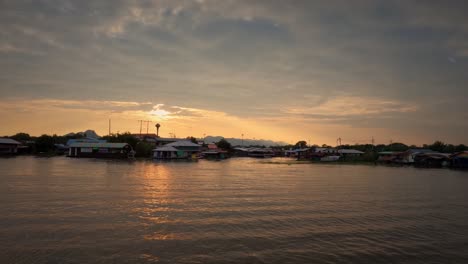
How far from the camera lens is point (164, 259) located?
32.7 feet

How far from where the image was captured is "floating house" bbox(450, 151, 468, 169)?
63.4 metres

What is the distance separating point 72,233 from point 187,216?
519cm

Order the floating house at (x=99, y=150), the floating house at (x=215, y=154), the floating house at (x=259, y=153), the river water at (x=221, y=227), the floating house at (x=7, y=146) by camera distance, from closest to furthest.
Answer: the river water at (x=221, y=227) < the floating house at (x=99, y=150) < the floating house at (x=7, y=146) < the floating house at (x=215, y=154) < the floating house at (x=259, y=153)

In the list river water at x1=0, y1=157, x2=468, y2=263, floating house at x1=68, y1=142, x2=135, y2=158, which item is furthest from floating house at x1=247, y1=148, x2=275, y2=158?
river water at x1=0, y1=157, x2=468, y2=263

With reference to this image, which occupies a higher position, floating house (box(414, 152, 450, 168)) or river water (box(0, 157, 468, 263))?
floating house (box(414, 152, 450, 168))

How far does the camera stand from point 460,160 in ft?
212

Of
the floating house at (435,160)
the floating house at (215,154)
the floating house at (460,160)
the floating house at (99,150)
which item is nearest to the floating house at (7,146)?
the floating house at (99,150)

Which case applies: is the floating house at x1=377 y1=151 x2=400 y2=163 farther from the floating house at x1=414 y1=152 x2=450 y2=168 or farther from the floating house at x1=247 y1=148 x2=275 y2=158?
the floating house at x1=247 y1=148 x2=275 y2=158

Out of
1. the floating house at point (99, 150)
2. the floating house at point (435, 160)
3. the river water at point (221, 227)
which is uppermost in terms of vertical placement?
the floating house at point (99, 150)

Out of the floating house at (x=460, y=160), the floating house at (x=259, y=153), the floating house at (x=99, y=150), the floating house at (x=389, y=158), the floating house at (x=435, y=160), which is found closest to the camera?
the floating house at (x=460, y=160)

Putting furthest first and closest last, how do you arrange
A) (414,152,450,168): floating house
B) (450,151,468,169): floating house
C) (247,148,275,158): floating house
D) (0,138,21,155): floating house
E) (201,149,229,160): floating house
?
(247,148,275,158): floating house < (201,149,229,160): floating house < (0,138,21,155): floating house < (414,152,450,168): floating house < (450,151,468,169): floating house

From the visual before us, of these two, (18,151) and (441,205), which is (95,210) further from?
(18,151)

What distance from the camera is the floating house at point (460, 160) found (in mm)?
63438

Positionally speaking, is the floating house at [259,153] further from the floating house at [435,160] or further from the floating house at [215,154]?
the floating house at [435,160]
